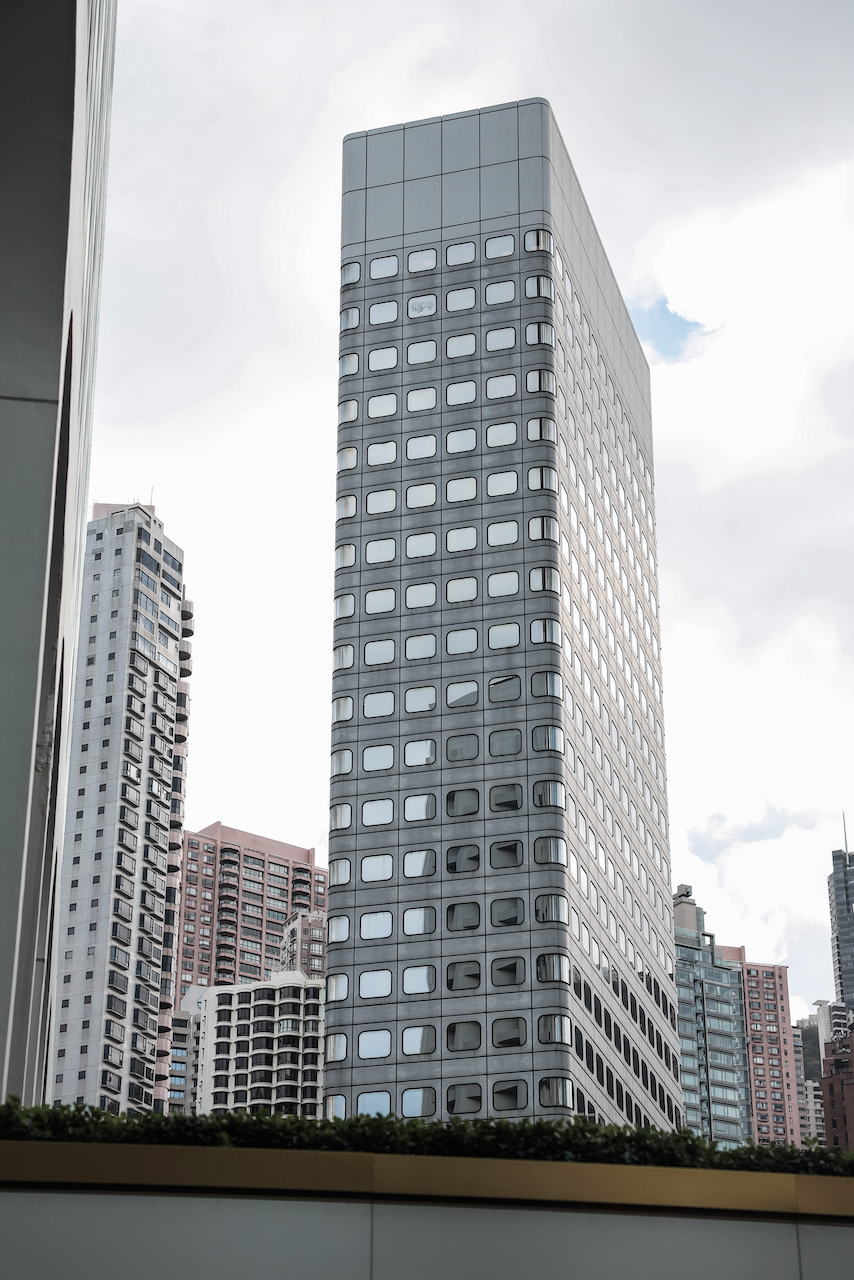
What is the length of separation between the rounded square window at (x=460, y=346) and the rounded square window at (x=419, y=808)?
86.7 ft

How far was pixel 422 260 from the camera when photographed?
312 ft

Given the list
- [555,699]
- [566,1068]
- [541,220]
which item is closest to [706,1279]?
[566,1068]

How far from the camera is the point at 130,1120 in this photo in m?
12.5

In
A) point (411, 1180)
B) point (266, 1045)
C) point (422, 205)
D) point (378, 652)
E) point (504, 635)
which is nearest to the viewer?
point (411, 1180)

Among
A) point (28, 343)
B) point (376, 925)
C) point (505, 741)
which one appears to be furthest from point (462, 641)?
point (28, 343)

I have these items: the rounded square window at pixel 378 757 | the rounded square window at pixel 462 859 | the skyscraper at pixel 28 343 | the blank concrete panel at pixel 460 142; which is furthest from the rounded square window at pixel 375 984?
the skyscraper at pixel 28 343

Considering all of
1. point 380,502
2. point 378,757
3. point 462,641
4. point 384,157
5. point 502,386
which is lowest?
point 378,757

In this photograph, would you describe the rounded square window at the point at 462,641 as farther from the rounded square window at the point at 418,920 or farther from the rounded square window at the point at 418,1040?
the rounded square window at the point at 418,1040

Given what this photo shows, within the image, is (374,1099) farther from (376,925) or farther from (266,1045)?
(266,1045)

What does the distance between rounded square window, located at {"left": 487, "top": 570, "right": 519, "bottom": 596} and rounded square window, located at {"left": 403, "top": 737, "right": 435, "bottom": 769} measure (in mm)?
8907

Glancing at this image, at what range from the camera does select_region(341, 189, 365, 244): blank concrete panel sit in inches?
3826

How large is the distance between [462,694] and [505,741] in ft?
12.3

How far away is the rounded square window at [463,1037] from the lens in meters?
76.2

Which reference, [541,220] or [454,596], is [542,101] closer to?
[541,220]
